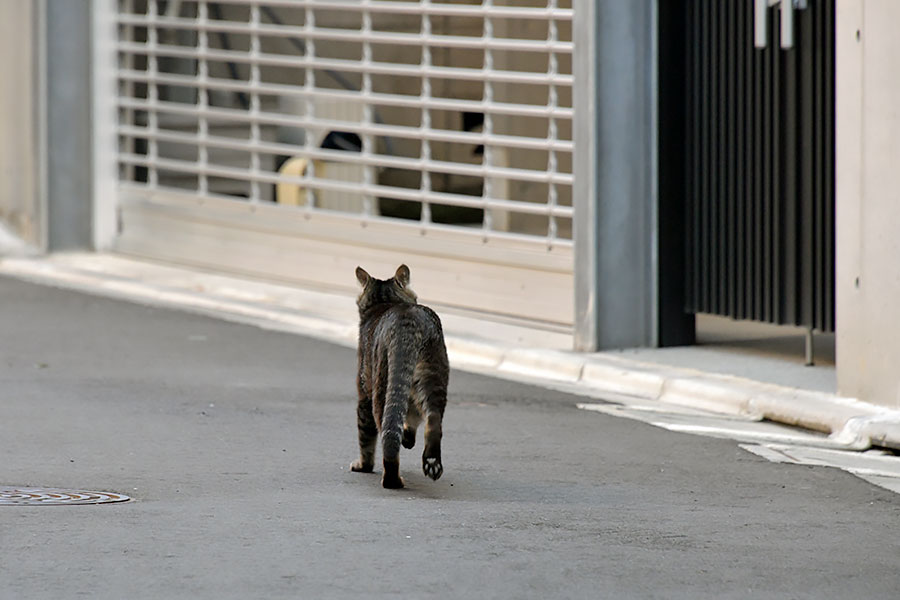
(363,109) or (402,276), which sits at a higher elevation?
(363,109)

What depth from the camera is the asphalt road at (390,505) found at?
5.57 meters

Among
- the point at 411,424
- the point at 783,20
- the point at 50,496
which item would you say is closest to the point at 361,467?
the point at 411,424

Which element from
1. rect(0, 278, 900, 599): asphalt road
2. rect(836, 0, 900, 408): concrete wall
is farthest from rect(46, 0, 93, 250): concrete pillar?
rect(836, 0, 900, 408): concrete wall

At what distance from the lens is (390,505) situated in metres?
6.76

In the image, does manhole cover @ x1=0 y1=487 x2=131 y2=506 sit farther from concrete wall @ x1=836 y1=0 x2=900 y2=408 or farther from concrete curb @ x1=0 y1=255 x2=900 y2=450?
concrete wall @ x1=836 y1=0 x2=900 y2=408

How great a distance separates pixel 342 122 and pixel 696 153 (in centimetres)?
429

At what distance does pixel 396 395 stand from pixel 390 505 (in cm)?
43

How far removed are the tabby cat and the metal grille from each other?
15.7ft

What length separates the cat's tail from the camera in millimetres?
6801

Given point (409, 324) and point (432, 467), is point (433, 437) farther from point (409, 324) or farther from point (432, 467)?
point (409, 324)

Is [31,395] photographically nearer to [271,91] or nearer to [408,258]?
[408,258]

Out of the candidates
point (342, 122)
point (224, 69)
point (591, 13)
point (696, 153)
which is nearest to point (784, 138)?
point (696, 153)

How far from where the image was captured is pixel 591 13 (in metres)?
10.9

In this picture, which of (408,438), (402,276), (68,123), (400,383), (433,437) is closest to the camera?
(400,383)
